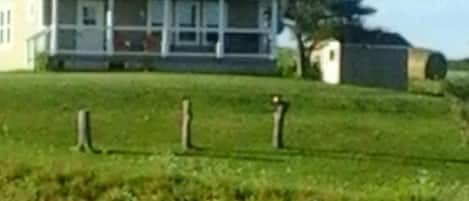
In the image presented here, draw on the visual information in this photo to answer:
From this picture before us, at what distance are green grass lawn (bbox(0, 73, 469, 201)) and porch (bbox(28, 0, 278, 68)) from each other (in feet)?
22.7

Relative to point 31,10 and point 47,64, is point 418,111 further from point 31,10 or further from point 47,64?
point 31,10

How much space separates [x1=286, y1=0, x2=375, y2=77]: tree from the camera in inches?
2758

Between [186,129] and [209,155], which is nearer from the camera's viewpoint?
[209,155]

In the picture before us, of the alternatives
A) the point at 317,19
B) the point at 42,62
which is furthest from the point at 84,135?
the point at 317,19

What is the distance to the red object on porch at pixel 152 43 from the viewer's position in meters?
55.1

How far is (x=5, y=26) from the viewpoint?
63812 mm

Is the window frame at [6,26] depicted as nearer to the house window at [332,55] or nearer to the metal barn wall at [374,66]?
the house window at [332,55]

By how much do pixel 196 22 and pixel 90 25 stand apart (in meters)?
3.61

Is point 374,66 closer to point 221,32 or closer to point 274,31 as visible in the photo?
point 274,31

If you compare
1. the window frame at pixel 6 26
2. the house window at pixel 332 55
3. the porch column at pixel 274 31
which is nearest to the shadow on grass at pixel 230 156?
the porch column at pixel 274 31

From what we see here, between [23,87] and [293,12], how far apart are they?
101 feet

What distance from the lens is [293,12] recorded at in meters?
70.7

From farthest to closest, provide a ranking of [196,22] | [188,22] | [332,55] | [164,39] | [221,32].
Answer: [332,55], [188,22], [196,22], [221,32], [164,39]

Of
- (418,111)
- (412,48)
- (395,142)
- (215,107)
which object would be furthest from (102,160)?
(412,48)
